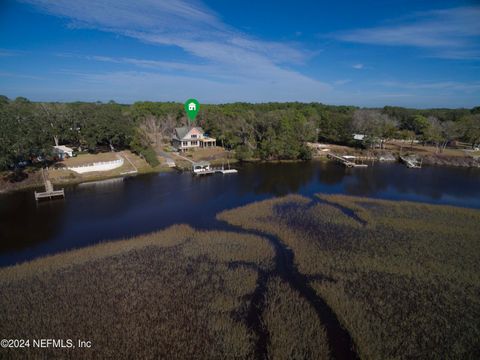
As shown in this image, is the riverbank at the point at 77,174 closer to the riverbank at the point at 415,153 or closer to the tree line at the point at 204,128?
the tree line at the point at 204,128

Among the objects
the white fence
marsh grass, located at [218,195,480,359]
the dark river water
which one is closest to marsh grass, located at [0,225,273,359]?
the dark river water

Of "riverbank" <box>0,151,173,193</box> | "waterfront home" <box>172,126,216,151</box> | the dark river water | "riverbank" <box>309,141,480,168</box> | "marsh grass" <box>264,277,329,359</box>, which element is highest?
"waterfront home" <box>172,126,216,151</box>

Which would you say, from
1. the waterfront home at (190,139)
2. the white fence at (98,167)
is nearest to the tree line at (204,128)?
the waterfront home at (190,139)

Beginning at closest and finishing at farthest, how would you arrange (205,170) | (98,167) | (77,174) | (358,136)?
(77,174) → (98,167) → (205,170) → (358,136)

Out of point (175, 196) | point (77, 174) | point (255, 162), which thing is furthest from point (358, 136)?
point (77, 174)

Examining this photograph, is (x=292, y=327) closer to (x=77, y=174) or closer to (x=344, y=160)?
(x=77, y=174)

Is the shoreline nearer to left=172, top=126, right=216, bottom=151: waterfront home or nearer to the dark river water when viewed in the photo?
the dark river water

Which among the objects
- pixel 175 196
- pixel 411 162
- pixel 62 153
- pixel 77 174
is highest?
pixel 62 153
